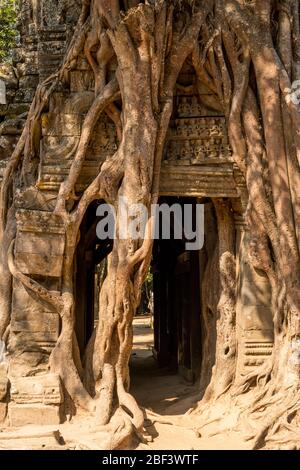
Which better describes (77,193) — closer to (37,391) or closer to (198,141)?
(198,141)

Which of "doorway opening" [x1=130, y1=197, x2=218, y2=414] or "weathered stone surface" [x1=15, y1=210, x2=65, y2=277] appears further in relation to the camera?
"doorway opening" [x1=130, y1=197, x2=218, y2=414]

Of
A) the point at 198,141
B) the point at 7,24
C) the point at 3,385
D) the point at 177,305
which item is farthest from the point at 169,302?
the point at 7,24

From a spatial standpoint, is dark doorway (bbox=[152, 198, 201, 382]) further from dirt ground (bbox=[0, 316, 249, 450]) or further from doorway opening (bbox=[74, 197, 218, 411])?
dirt ground (bbox=[0, 316, 249, 450])

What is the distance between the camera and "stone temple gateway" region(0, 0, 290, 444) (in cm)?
492

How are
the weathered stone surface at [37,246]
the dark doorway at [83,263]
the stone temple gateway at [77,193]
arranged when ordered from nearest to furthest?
1. the stone temple gateway at [77,193]
2. the weathered stone surface at [37,246]
3. the dark doorway at [83,263]

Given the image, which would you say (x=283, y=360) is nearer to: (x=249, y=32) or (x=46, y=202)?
(x=46, y=202)

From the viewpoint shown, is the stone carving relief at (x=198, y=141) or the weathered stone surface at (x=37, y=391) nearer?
the weathered stone surface at (x=37, y=391)

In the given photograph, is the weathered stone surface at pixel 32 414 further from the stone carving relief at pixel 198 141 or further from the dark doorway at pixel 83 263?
the stone carving relief at pixel 198 141

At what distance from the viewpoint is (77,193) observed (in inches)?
209

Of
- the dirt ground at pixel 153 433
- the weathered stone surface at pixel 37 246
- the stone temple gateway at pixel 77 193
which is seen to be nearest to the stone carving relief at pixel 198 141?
the stone temple gateway at pixel 77 193

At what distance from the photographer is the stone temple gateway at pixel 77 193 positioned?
4922 mm

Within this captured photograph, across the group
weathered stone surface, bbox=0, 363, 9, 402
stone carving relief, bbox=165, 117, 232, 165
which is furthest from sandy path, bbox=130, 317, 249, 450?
stone carving relief, bbox=165, 117, 232, 165

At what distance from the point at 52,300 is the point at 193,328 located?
→ 2674mm

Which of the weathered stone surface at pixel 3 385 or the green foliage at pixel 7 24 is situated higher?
the green foliage at pixel 7 24
